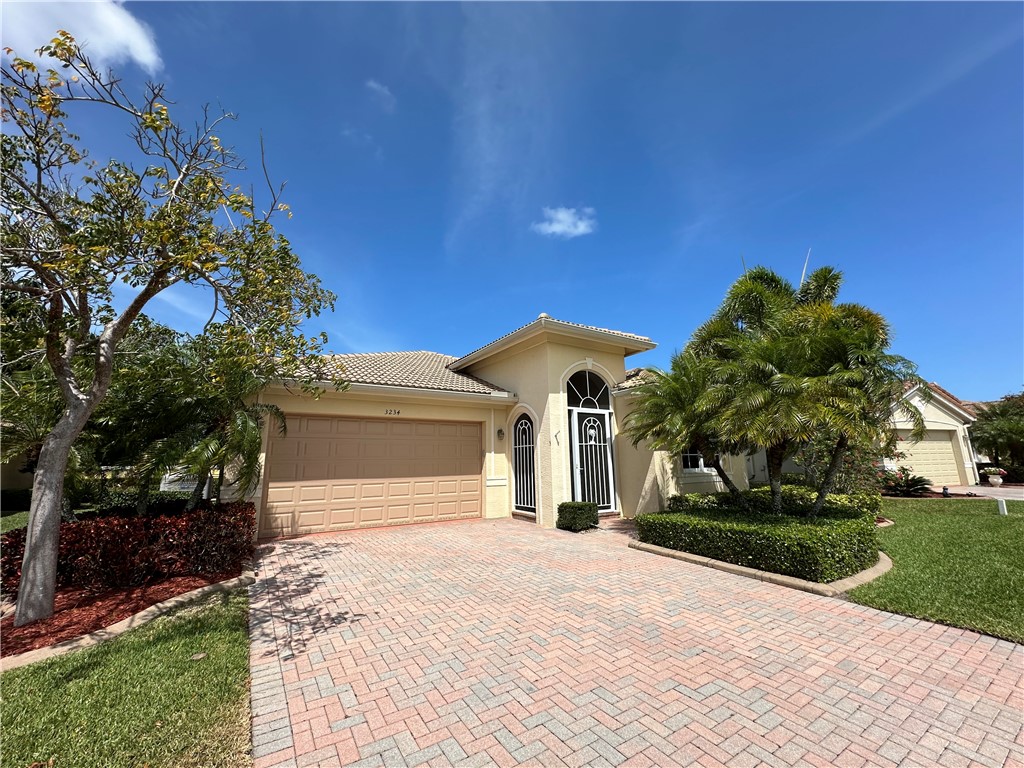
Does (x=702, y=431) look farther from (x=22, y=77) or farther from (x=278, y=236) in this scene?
(x=22, y=77)

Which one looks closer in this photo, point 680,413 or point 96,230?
point 96,230

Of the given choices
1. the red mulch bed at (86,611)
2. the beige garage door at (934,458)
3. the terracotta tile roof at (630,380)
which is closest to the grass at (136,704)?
the red mulch bed at (86,611)

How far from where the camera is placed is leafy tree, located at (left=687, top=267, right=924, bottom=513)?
750 cm

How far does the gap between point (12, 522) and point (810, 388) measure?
22600 mm

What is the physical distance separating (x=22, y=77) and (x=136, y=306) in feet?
8.33

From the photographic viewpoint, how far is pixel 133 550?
638cm

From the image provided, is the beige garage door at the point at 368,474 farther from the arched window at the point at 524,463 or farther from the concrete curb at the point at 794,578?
the concrete curb at the point at 794,578

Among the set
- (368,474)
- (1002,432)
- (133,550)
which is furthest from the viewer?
(1002,432)

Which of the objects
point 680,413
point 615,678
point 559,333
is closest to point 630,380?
point 559,333

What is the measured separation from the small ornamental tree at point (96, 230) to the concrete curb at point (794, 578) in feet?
26.4

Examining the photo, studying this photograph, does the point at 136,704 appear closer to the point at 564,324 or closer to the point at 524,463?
→ the point at 524,463

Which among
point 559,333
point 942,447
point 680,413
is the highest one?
point 559,333

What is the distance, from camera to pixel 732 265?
1402 cm

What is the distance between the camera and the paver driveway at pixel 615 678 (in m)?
2.92
